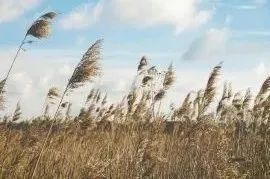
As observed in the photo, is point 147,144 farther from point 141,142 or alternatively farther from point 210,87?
point 210,87

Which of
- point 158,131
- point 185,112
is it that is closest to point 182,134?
point 158,131

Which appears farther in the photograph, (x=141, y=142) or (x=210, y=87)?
(x=210, y=87)

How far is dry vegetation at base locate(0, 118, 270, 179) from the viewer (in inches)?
263

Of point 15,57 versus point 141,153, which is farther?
point 141,153

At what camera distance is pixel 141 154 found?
739 centimetres

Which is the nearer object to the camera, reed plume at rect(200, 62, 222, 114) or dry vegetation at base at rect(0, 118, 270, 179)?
dry vegetation at base at rect(0, 118, 270, 179)

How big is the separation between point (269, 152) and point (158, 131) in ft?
7.56

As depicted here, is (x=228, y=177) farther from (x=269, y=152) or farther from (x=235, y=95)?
(x=235, y=95)

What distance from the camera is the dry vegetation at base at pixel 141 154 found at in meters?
6.68

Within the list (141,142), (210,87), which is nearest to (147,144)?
(141,142)

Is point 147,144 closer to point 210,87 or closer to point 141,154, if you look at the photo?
point 141,154

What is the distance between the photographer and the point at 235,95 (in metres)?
13.1

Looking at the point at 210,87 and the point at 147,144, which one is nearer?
the point at 147,144

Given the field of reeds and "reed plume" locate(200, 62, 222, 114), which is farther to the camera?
"reed plume" locate(200, 62, 222, 114)
